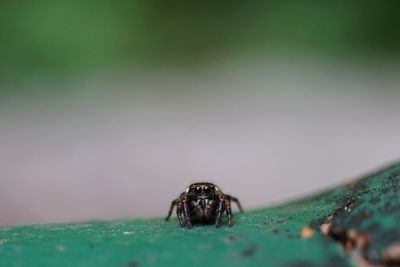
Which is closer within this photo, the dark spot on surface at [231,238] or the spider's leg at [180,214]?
the dark spot on surface at [231,238]

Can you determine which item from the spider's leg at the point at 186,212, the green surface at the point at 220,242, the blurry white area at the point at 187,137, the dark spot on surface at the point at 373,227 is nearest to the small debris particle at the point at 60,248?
the green surface at the point at 220,242

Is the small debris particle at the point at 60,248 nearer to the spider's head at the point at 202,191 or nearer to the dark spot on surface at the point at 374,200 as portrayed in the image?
the spider's head at the point at 202,191

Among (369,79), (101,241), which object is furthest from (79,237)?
(369,79)

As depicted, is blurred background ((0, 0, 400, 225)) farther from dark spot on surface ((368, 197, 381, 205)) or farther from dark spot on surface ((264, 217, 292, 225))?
dark spot on surface ((368, 197, 381, 205))

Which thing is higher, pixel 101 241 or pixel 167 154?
pixel 167 154


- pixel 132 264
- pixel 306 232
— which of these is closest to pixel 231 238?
pixel 306 232

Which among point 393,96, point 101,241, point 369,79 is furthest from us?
point 369,79

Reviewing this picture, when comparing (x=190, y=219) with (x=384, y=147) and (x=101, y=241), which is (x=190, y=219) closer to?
(x=101, y=241)
